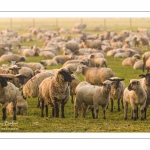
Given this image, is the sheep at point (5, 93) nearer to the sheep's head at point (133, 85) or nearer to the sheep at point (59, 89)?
the sheep at point (59, 89)

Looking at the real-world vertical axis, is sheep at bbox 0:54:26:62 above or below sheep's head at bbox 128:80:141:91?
above

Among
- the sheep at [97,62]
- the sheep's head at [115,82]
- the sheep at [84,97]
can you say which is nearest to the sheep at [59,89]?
the sheep at [84,97]

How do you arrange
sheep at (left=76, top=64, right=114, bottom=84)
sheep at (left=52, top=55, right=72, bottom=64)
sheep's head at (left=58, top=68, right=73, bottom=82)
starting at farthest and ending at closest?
sheep at (left=52, top=55, right=72, bottom=64) < sheep at (left=76, top=64, right=114, bottom=84) < sheep's head at (left=58, top=68, right=73, bottom=82)

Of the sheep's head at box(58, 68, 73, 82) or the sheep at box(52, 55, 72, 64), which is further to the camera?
the sheep at box(52, 55, 72, 64)

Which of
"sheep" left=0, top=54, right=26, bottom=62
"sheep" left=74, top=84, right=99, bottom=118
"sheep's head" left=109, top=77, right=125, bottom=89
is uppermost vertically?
"sheep" left=0, top=54, right=26, bottom=62

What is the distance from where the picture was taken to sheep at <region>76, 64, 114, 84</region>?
18859 mm

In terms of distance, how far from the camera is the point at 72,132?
12031 millimetres

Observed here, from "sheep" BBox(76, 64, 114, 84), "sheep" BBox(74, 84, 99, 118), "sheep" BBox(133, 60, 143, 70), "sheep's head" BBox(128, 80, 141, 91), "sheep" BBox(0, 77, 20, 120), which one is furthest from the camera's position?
"sheep" BBox(133, 60, 143, 70)

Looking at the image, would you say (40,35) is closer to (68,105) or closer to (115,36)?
(115,36)

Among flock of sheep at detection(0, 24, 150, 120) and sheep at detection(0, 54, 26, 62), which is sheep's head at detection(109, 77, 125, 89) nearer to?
flock of sheep at detection(0, 24, 150, 120)

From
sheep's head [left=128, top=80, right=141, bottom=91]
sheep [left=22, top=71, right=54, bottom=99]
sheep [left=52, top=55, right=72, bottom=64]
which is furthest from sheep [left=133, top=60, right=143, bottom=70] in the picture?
sheep's head [left=128, top=80, right=141, bottom=91]

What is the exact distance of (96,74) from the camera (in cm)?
1920

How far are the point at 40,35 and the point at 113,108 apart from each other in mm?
26689

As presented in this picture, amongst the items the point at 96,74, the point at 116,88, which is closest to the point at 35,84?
the point at 116,88
